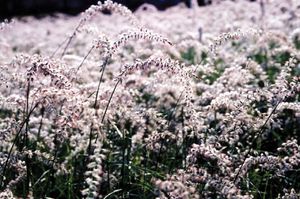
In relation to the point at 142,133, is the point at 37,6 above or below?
below

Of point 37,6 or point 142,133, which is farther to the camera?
point 37,6

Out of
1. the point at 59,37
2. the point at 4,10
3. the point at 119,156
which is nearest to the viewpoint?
the point at 119,156

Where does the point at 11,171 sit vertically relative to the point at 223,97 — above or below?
below

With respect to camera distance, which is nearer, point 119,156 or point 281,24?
point 119,156

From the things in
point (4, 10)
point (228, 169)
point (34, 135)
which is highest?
point (228, 169)

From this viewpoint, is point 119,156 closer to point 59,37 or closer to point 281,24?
point 281,24

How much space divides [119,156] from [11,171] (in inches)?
37.8

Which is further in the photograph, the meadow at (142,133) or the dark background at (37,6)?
the dark background at (37,6)

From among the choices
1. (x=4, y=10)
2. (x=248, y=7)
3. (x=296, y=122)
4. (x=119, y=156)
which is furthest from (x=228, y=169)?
(x=4, y=10)

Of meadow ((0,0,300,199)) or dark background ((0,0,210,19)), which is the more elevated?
meadow ((0,0,300,199))

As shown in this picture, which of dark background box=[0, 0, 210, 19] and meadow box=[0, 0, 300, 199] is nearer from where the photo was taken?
meadow box=[0, 0, 300, 199]

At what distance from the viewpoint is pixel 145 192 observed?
13.1 feet

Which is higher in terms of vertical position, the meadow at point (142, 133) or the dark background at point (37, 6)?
the meadow at point (142, 133)

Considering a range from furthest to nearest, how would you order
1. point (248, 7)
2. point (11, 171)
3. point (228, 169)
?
point (248, 7) → point (11, 171) → point (228, 169)
